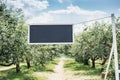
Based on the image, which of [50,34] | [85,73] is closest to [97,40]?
[85,73]

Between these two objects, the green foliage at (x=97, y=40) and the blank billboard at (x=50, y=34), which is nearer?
the blank billboard at (x=50, y=34)

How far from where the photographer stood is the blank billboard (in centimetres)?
1012

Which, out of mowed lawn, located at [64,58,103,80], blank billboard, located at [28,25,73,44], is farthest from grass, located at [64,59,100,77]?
blank billboard, located at [28,25,73,44]

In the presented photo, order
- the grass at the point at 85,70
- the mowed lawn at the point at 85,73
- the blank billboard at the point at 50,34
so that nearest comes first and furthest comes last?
1. the blank billboard at the point at 50,34
2. the mowed lawn at the point at 85,73
3. the grass at the point at 85,70

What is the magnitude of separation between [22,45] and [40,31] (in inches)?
370

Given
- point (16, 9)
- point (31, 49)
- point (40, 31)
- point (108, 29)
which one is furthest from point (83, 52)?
point (40, 31)

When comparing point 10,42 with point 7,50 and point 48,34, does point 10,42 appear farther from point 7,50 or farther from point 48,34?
point 48,34

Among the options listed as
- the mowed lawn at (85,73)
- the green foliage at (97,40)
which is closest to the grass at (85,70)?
the mowed lawn at (85,73)

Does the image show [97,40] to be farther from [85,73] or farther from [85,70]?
[85,70]

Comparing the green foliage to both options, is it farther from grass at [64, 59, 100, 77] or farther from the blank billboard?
the blank billboard

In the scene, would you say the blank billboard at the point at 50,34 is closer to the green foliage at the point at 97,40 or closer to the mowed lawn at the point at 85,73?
the mowed lawn at the point at 85,73

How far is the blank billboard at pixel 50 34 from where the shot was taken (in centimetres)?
1012

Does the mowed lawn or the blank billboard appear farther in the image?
the mowed lawn

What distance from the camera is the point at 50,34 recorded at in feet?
33.2
